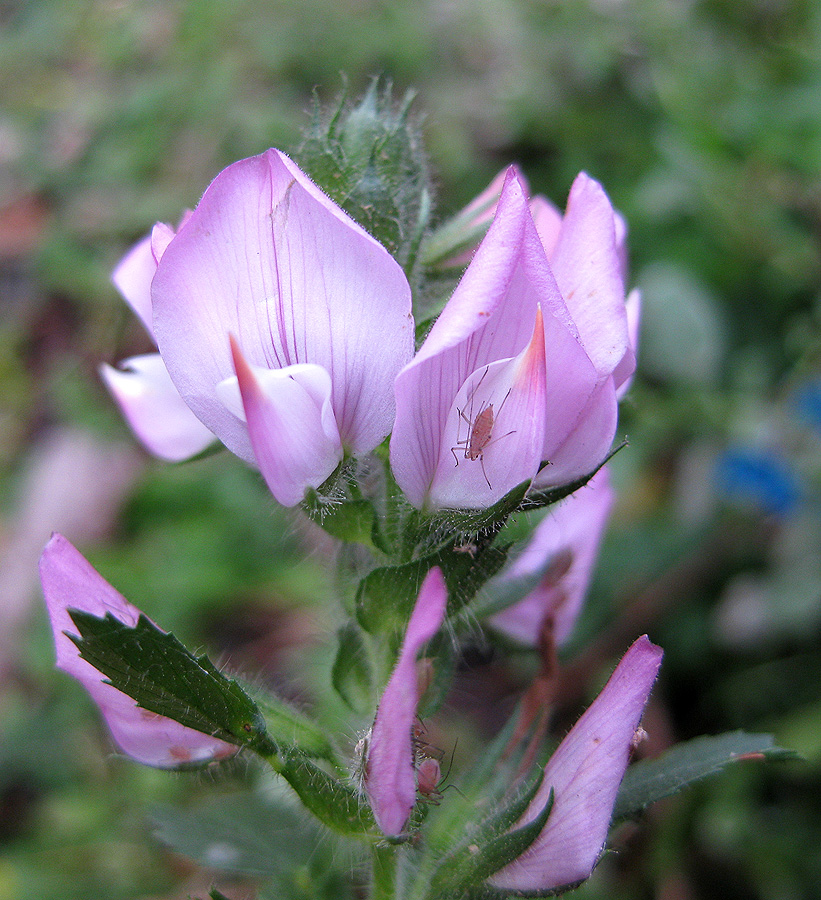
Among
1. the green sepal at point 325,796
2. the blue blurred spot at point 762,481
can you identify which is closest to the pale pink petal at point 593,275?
the green sepal at point 325,796

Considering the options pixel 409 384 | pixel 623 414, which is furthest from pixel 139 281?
pixel 623 414

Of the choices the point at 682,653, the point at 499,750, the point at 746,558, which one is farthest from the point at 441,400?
the point at 746,558

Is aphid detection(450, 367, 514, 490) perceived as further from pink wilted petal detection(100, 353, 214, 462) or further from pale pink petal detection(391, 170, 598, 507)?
pink wilted petal detection(100, 353, 214, 462)

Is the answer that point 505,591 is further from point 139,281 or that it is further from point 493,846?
point 139,281

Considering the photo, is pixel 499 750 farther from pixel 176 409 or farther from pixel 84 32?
pixel 84 32

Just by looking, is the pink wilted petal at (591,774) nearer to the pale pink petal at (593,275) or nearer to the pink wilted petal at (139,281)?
the pale pink petal at (593,275)

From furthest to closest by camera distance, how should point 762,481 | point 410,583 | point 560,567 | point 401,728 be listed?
point 762,481
point 560,567
point 410,583
point 401,728
